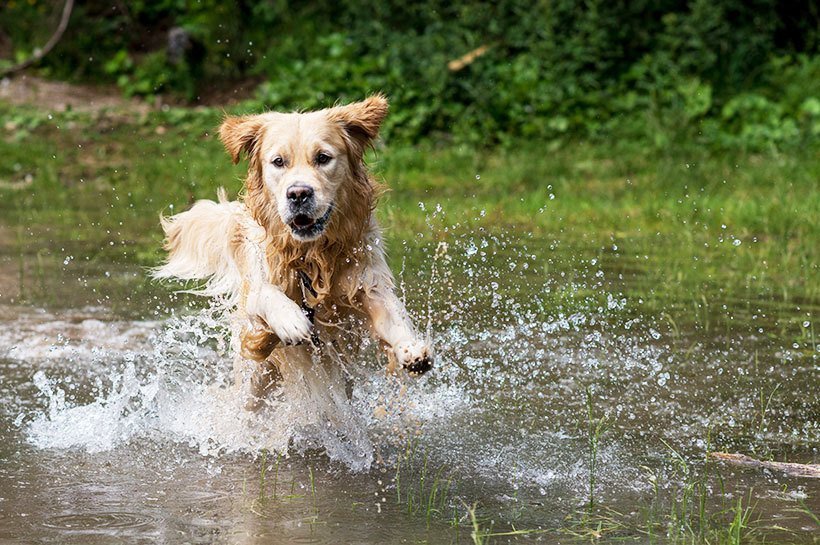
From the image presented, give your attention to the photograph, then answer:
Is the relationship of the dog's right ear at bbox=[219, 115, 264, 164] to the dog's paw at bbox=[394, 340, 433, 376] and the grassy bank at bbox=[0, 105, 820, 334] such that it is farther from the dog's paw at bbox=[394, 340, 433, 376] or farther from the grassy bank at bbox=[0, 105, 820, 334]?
the grassy bank at bbox=[0, 105, 820, 334]

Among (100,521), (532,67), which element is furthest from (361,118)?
(532,67)

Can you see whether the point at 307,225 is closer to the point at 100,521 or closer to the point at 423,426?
the point at 423,426

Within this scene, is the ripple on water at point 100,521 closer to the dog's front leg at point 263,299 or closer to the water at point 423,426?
the water at point 423,426

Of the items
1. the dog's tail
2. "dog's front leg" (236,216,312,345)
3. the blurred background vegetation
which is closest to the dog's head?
"dog's front leg" (236,216,312,345)

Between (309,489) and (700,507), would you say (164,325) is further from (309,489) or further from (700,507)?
(700,507)

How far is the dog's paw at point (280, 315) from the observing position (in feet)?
15.3

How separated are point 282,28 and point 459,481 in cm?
1392

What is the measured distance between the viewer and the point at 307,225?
15.8ft

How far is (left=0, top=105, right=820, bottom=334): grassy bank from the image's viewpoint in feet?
26.5

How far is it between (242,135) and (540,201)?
5916mm

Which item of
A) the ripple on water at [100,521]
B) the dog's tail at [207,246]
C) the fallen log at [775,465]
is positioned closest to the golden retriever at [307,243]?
the dog's tail at [207,246]

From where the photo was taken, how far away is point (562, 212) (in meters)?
10.3

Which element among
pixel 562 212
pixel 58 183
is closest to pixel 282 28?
pixel 58 183

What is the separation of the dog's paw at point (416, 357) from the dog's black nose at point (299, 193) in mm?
733
